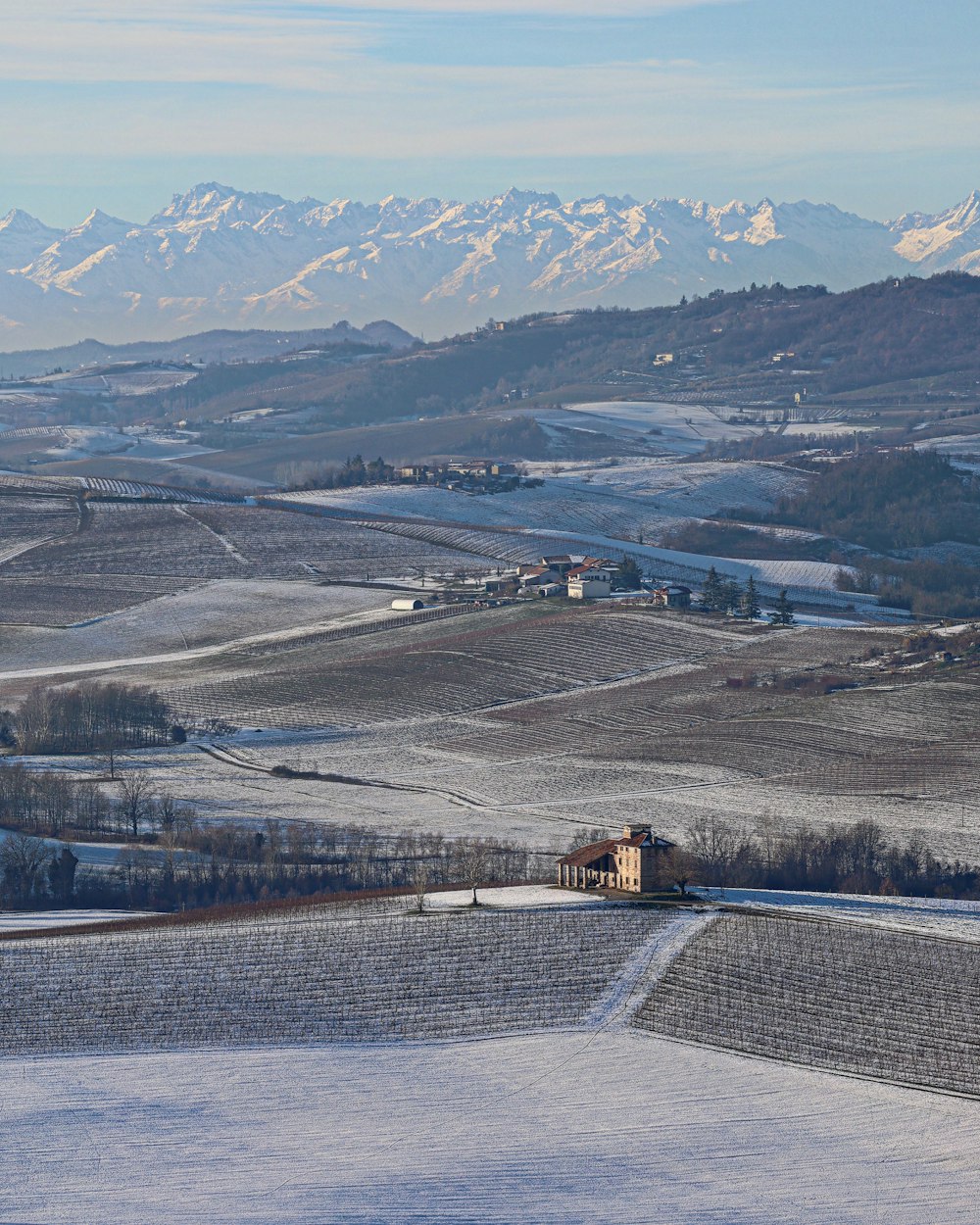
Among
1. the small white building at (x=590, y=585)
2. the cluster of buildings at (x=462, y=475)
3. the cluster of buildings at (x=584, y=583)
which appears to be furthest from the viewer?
the cluster of buildings at (x=462, y=475)

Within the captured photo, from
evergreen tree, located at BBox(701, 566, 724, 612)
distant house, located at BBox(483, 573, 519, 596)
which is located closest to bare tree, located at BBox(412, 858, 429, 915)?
evergreen tree, located at BBox(701, 566, 724, 612)

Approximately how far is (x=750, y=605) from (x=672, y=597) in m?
4.90

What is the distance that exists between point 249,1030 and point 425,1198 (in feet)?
31.2

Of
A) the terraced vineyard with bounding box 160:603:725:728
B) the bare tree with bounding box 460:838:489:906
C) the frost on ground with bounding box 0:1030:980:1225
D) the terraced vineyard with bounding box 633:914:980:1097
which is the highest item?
the terraced vineyard with bounding box 160:603:725:728

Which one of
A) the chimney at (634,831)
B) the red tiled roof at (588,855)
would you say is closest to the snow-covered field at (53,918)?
the red tiled roof at (588,855)

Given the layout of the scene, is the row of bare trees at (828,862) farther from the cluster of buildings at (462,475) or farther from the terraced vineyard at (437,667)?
the cluster of buildings at (462,475)

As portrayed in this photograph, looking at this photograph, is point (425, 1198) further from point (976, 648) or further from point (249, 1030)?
point (976, 648)

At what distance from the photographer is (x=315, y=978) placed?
45.3 meters

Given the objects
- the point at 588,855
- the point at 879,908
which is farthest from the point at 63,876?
the point at 879,908

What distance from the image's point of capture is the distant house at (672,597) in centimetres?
10844

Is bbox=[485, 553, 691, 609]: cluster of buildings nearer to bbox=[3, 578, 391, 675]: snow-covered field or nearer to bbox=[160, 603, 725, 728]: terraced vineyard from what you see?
bbox=[160, 603, 725, 728]: terraced vineyard

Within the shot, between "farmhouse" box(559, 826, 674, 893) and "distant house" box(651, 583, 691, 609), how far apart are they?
53832mm

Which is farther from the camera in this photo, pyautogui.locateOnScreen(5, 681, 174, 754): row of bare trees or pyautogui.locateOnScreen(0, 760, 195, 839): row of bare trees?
pyautogui.locateOnScreen(5, 681, 174, 754): row of bare trees

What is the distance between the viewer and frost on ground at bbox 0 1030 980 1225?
33688 mm
